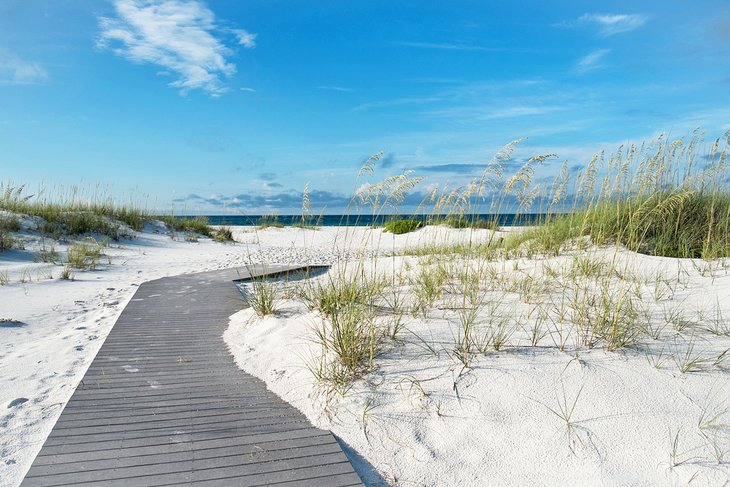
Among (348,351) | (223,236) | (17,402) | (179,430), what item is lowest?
(17,402)

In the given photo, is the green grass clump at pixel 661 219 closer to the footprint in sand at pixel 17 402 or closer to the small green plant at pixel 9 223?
the footprint in sand at pixel 17 402

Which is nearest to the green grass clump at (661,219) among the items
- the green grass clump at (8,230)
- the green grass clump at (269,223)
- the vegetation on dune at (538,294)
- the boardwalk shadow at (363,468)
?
the vegetation on dune at (538,294)

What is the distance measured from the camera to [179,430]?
240 centimetres

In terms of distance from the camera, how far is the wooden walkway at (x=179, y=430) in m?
2.04

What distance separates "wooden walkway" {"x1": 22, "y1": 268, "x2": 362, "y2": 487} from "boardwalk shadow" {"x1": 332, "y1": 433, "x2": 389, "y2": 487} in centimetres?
8

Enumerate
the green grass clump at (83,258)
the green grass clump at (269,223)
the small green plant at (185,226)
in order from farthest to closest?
the green grass clump at (269,223)
the small green plant at (185,226)
the green grass clump at (83,258)

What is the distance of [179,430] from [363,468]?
0.93m

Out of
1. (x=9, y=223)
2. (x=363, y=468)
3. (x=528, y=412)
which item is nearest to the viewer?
(x=363, y=468)

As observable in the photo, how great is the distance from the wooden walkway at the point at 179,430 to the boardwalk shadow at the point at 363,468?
0.25 feet

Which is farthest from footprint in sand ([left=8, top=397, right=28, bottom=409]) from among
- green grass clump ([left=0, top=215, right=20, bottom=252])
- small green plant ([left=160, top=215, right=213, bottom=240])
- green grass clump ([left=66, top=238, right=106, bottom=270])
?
small green plant ([left=160, top=215, right=213, bottom=240])

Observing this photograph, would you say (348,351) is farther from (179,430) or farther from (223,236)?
(223,236)

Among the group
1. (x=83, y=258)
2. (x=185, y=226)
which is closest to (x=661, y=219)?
(x=83, y=258)

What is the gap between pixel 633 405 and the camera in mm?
2416

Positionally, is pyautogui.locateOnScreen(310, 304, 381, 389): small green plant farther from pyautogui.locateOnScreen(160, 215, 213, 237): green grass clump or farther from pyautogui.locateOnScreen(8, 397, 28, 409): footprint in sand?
pyautogui.locateOnScreen(160, 215, 213, 237): green grass clump
